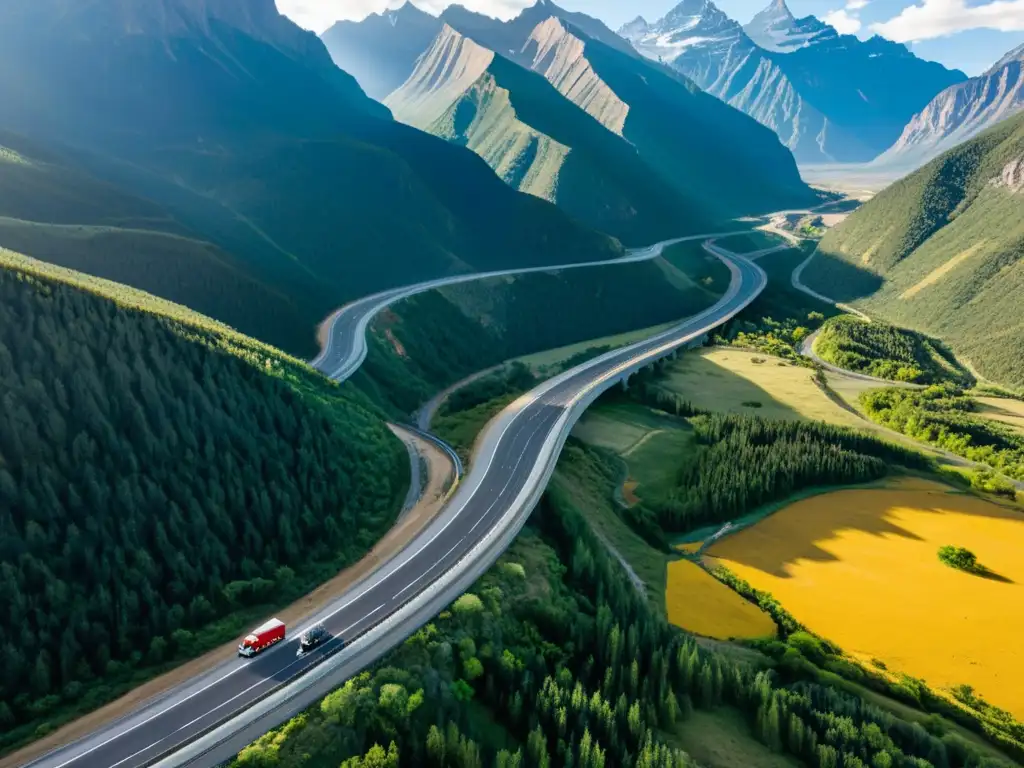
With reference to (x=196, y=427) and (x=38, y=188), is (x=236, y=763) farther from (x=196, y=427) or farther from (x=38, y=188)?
(x=38, y=188)

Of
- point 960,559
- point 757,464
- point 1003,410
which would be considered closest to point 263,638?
point 960,559

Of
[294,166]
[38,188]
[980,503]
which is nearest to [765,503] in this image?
[980,503]

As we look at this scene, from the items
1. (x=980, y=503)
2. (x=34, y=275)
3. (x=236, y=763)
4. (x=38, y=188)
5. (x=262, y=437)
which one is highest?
(x=38, y=188)

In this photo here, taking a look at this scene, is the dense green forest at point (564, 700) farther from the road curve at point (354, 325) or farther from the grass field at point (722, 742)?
the road curve at point (354, 325)

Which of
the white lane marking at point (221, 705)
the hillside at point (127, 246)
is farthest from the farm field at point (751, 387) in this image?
the white lane marking at point (221, 705)

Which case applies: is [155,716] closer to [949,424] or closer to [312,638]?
[312,638]
